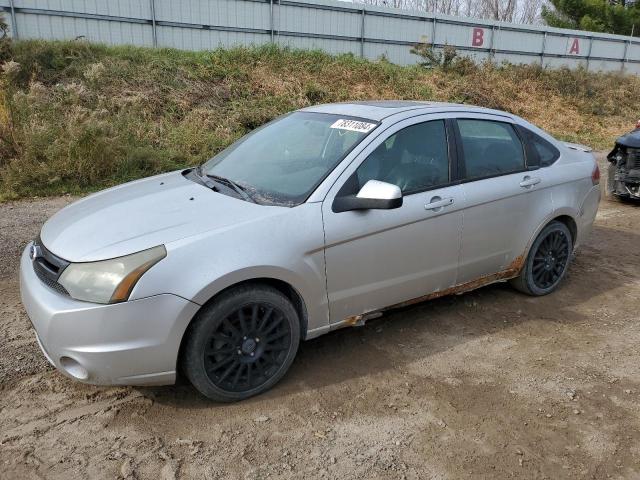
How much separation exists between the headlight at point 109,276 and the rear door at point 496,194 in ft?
7.31

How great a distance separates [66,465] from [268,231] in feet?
4.99

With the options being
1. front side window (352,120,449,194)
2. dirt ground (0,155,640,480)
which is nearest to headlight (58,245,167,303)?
dirt ground (0,155,640,480)

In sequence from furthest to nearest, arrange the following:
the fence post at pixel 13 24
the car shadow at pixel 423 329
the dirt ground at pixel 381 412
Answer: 1. the fence post at pixel 13 24
2. the car shadow at pixel 423 329
3. the dirt ground at pixel 381 412

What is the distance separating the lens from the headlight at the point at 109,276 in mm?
2793

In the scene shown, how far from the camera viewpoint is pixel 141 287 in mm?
2807

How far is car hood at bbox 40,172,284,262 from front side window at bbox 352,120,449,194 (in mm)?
740

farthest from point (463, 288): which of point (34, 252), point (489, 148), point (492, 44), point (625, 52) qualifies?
point (625, 52)

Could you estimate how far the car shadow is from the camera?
343 cm

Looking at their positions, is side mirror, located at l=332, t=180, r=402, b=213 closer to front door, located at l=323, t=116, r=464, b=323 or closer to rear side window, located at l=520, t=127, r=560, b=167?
front door, located at l=323, t=116, r=464, b=323

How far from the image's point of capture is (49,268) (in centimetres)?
306

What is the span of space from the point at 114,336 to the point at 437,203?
220 cm

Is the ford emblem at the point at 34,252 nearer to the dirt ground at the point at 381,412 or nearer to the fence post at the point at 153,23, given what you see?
the dirt ground at the point at 381,412

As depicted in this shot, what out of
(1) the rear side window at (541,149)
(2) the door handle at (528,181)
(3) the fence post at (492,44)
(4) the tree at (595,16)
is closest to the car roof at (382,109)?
(1) the rear side window at (541,149)

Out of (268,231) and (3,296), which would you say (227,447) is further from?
(3,296)
